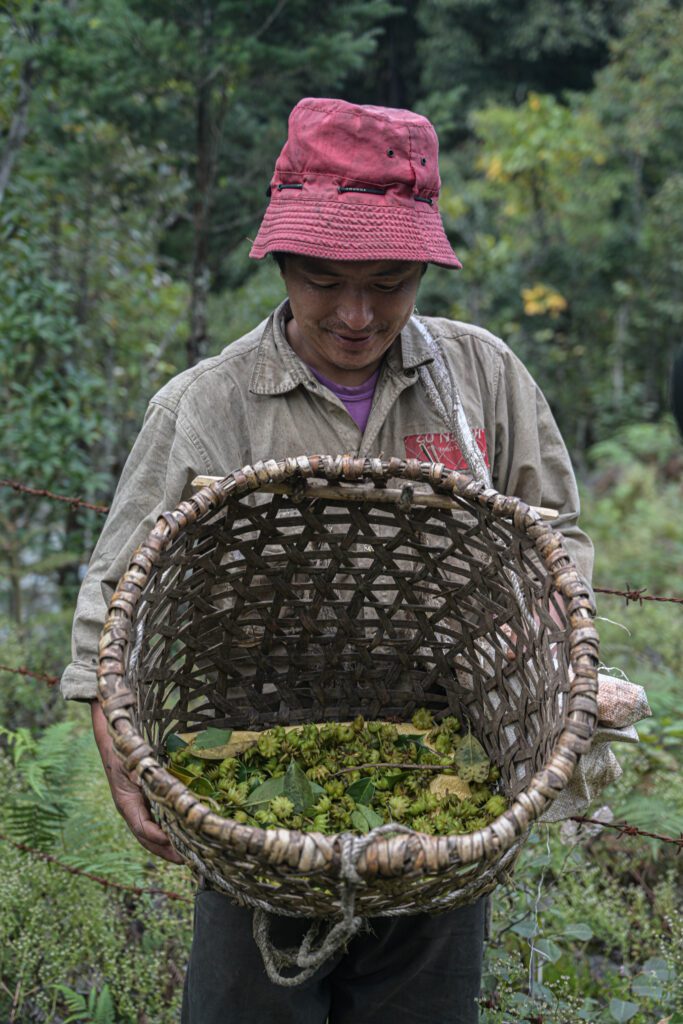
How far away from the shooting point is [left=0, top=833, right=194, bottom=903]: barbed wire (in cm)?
215

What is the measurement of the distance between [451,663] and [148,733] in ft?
1.92

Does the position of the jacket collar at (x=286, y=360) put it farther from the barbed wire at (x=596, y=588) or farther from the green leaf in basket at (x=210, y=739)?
the green leaf in basket at (x=210, y=739)

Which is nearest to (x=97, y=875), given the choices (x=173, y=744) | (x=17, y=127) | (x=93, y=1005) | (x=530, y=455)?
(x=93, y=1005)

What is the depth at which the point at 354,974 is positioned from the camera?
1.55 metres

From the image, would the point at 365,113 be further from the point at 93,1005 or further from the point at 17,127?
the point at 17,127

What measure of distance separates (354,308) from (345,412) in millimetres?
205

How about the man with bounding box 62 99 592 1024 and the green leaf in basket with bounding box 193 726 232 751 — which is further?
the green leaf in basket with bounding box 193 726 232 751

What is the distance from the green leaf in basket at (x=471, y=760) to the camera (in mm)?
1587

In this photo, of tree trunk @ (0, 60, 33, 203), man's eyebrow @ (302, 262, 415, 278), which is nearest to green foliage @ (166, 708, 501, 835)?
man's eyebrow @ (302, 262, 415, 278)

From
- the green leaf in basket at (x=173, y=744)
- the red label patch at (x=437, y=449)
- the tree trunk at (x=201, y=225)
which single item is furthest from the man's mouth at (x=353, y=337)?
the tree trunk at (x=201, y=225)

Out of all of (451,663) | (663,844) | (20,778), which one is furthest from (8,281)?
(663,844)

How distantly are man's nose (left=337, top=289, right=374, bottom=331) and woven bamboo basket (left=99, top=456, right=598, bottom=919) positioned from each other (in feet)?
0.84

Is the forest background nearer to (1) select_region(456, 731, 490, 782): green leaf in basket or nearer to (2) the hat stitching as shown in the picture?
(1) select_region(456, 731, 490, 782): green leaf in basket

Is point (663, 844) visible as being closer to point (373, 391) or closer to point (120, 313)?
point (373, 391)
